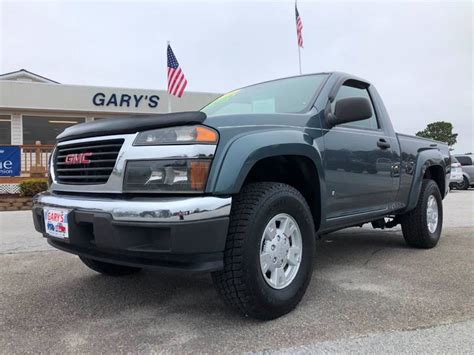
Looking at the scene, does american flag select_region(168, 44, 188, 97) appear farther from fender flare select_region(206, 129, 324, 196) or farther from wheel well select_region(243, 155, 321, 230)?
fender flare select_region(206, 129, 324, 196)

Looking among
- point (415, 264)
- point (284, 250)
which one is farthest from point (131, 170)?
point (415, 264)

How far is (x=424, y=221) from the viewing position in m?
4.88

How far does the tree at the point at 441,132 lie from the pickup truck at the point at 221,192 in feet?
157

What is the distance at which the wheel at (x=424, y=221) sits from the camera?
4.86 metres

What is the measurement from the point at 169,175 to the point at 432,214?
391cm

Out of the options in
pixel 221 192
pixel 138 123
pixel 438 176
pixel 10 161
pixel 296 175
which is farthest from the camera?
pixel 10 161

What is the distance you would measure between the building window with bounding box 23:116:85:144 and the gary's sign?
53.0 inches

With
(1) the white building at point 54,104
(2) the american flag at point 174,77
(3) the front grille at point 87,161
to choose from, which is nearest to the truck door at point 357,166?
(3) the front grille at point 87,161

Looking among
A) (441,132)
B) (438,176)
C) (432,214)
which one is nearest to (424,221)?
(432,214)

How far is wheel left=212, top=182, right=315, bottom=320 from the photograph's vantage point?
8.27 ft

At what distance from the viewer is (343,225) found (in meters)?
3.67

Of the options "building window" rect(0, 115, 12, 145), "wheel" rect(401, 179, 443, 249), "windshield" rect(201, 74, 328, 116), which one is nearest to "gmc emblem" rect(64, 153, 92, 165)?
"windshield" rect(201, 74, 328, 116)

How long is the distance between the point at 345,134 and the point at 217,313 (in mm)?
1784

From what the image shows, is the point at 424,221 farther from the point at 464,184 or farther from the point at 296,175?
the point at 464,184
